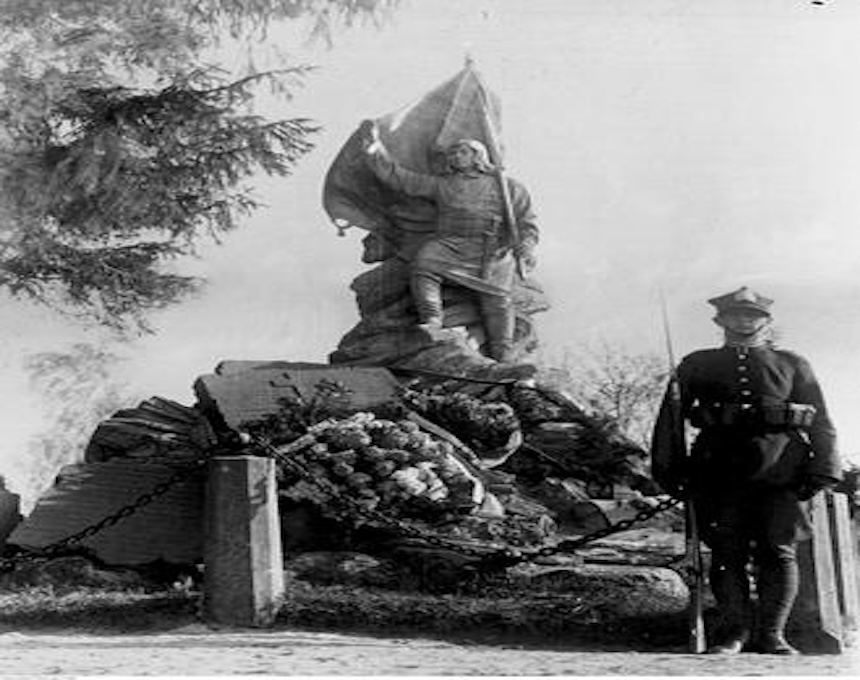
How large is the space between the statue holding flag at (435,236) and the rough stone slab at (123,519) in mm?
2553

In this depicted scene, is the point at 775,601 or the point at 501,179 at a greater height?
the point at 501,179

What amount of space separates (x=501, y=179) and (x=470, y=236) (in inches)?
19.7

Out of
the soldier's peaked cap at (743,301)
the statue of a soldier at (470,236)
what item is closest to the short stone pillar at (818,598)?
the soldier's peaked cap at (743,301)

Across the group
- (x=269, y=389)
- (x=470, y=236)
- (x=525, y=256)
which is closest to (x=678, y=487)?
(x=269, y=389)

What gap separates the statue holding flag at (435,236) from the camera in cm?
1109

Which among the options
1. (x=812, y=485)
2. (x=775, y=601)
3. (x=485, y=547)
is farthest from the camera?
(x=485, y=547)

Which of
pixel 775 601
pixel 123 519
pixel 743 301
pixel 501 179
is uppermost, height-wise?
pixel 501 179

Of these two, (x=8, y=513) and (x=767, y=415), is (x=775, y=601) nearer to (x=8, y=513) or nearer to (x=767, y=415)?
(x=767, y=415)

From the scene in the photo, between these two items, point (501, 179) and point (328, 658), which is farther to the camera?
point (501, 179)

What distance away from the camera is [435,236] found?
11211 mm

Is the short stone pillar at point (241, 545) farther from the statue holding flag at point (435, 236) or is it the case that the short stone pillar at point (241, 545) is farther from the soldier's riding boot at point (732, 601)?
the statue holding flag at point (435, 236)

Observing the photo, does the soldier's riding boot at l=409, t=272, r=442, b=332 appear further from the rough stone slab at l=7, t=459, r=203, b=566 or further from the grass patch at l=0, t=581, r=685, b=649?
the grass patch at l=0, t=581, r=685, b=649

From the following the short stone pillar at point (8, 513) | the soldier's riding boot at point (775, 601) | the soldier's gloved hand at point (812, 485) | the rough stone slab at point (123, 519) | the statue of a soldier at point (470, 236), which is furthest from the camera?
the statue of a soldier at point (470, 236)

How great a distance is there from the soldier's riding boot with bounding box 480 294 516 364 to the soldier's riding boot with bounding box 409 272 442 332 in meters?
0.40
